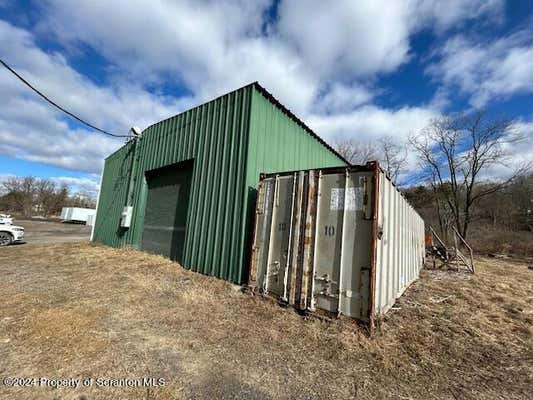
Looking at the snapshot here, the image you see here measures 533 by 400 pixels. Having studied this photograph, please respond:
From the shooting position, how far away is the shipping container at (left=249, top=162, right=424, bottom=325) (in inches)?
157

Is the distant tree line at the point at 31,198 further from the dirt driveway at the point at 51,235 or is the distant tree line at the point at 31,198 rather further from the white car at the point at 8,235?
the white car at the point at 8,235

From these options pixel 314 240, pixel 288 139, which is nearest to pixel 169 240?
pixel 288 139

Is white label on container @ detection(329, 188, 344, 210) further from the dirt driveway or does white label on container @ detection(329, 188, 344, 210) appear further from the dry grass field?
the dirt driveway

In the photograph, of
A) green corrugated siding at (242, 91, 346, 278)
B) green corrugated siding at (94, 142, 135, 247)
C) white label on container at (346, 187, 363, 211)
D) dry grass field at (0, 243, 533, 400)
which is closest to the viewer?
dry grass field at (0, 243, 533, 400)

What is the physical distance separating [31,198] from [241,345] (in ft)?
247

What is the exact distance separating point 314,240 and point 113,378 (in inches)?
129

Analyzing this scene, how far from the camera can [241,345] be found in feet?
10.9

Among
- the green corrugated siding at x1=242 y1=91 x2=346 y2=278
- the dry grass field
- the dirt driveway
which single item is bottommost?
the dirt driveway

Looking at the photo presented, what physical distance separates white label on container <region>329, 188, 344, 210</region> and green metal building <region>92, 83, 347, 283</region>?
2281mm

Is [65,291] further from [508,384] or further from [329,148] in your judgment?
[329,148]

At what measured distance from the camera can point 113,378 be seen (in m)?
2.48

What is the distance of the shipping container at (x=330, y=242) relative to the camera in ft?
13.1

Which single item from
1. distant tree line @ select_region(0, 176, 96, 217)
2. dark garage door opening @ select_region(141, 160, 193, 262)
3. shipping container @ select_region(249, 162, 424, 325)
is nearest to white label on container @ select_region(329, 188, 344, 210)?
shipping container @ select_region(249, 162, 424, 325)

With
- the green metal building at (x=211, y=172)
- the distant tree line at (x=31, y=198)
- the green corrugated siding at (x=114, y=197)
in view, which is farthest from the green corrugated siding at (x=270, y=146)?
the distant tree line at (x=31, y=198)
